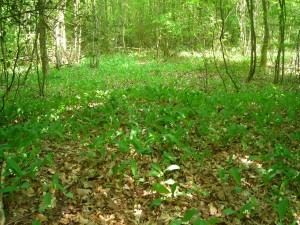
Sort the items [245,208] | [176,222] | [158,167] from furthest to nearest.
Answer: [158,167]
[245,208]
[176,222]

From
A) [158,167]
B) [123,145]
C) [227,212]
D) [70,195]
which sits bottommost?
[227,212]

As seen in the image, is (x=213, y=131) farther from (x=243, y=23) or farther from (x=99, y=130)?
(x=243, y=23)

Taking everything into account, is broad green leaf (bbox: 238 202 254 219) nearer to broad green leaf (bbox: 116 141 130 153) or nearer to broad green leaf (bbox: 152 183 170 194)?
broad green leaf (bbox: 152 183 170 194)

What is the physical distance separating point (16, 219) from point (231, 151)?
358 cm

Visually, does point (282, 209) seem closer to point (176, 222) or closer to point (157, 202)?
point (176, 222)

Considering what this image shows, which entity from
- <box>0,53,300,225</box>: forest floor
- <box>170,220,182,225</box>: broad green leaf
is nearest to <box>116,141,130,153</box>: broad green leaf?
<box>0,53,300,225</box>: forest floor

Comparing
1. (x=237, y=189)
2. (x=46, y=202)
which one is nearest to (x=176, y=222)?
(x=237, y=189)

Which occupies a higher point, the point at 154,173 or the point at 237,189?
the point at 154,173

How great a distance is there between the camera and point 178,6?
65.7 feet

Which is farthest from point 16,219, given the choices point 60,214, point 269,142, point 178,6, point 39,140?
point 178,6

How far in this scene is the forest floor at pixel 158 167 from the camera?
3.17 meters

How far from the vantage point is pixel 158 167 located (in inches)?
146

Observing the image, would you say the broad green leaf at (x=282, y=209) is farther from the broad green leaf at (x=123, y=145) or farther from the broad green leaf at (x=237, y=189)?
the broad green leaf at (x=123, y=145)

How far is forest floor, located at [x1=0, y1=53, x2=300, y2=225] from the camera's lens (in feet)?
10.4
